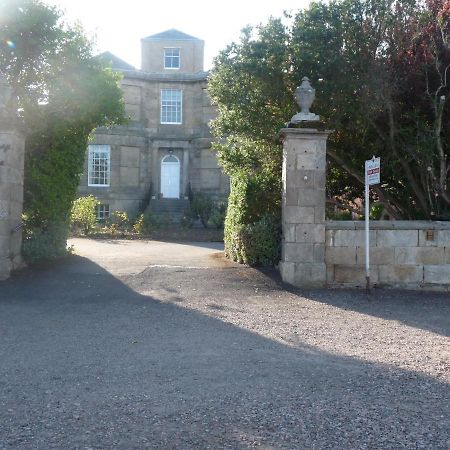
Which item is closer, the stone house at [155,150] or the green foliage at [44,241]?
the green foliage at [44,241]

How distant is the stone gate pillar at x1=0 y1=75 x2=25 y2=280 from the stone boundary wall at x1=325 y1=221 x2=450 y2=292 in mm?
5603

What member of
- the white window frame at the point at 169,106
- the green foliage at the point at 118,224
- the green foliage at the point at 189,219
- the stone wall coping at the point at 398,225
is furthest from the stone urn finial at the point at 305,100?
the white window frame at the point at 169,106

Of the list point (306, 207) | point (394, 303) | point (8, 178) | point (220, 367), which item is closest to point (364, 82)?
point (306, 207)

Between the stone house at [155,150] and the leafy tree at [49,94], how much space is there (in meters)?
14.6

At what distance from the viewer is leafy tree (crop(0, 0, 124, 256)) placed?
448 inches

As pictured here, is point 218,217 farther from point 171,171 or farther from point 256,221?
point 256,221

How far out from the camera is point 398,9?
10.5 metres

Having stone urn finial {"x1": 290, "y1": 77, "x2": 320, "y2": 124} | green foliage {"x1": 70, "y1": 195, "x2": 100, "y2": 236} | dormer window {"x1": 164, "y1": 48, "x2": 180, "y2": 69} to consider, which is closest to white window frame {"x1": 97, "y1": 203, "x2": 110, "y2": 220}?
green foliage {"x1": 70, "y1": 195, "x2": 100, "y2": 236}

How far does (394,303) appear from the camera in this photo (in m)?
8.70

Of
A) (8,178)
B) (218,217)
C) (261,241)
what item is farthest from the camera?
(218,217)

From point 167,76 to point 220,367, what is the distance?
25028mm

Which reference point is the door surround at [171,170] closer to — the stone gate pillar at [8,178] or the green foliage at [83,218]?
the green foliage at [83,218]

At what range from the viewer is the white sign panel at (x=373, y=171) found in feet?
29.9

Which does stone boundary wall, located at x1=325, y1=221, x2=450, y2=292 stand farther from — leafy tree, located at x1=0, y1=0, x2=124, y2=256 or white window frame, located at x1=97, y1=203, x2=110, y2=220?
white window frame, located at x1=97, y1=203, x2=110, y2=220
